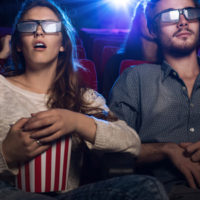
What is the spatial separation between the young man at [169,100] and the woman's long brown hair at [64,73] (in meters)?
0.18

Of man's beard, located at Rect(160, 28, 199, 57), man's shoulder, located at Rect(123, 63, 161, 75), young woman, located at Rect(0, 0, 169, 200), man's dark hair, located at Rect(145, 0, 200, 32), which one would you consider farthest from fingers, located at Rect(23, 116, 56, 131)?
man's dark hair, located at Rect(145, 0, 200, 32)

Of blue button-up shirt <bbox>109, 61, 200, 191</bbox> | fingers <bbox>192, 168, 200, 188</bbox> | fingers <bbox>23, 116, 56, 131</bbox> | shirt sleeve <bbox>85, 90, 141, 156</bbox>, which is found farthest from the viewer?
blue button-up shirt <bbox>109, 61, 200, 191</bbox>

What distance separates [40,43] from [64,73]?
205 millimetres

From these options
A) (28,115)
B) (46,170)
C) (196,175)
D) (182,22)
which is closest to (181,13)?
(182,22)

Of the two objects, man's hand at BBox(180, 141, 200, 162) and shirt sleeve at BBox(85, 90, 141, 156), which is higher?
shirt sleeve at BBox(85, 90, 141, 156)

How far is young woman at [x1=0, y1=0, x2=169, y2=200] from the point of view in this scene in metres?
0.69

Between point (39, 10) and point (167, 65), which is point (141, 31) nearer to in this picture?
point (167, 65)

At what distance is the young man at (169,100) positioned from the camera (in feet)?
3.50

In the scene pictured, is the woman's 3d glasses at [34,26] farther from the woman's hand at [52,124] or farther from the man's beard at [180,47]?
the man's beard at [180,47]

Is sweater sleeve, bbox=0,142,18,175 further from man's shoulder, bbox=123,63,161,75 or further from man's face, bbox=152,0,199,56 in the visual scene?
man's face, bbox=152,0,199,56

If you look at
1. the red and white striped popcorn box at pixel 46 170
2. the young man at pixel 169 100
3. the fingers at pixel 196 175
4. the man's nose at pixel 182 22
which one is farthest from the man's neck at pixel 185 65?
the red and white striped popcorn box at pixel 46 170

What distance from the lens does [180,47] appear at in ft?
4.25

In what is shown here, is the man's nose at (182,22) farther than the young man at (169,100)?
Yes

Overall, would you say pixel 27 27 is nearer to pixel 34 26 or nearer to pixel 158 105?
pixel 34 26
